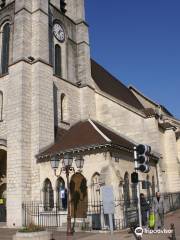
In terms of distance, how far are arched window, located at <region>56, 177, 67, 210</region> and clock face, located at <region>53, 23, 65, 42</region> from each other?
12656mm

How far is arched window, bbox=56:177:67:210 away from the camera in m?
19.7

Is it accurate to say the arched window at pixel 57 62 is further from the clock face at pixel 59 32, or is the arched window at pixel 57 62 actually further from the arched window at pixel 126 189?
the arched window at pixel 126 189

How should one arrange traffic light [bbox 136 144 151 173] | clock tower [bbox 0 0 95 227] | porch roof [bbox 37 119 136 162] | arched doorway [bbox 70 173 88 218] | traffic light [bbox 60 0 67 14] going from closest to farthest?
1. traffic light [bbox 136 144 151 173]
2. porch roof [bbox 37 119 136 162]
3. arched doorway [bbox 70 173 88 218]
4. clock tower [bbox 0 0 95 227]
5. traffic light [bbox 60 0 67 14]

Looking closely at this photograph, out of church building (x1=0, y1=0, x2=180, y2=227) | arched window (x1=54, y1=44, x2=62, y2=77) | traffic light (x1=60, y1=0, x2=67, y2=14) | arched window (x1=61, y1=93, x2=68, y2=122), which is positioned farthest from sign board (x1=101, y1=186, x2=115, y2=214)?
traffic light (x1=60, y1=0, x2=67, y2=14)

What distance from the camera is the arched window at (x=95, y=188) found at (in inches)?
725

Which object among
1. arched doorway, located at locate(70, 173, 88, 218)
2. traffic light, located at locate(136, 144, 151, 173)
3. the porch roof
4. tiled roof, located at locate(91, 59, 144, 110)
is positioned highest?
tiled roof, located at locate(91, 59, 144, 110)

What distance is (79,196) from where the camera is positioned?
19.5 m

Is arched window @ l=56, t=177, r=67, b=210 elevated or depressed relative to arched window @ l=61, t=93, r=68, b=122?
depressed

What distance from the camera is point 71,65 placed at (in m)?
27.4

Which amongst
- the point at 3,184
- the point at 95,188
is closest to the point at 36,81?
the point at 3,184

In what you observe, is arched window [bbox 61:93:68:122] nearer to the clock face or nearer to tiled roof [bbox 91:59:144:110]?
tiled roof [bbox 91:59:144:110]

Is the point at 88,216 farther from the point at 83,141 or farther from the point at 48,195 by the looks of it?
the point at 83,141

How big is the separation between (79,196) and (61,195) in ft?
3.75

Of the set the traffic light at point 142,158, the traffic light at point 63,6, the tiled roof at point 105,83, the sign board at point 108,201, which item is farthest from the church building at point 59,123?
the sign board at point 108,201
